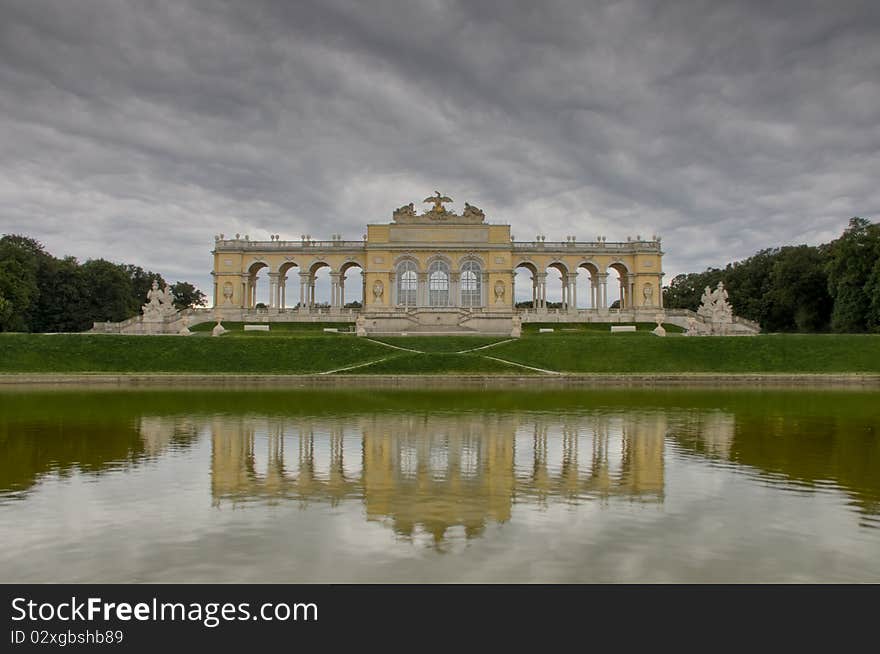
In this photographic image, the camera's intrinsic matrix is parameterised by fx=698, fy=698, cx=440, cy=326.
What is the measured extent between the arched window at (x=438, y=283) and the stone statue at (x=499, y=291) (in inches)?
209

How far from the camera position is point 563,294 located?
7912 centimetres

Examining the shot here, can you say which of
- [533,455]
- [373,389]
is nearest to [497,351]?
[373,389]

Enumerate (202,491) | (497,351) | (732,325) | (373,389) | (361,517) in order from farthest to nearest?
(732,325), (497,351), (373,389), (202,491), (361,517)

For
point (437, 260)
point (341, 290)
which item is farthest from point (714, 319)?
point (341, 290)

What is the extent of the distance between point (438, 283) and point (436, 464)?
2507 inches

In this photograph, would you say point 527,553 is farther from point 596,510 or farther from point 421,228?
point 421,228

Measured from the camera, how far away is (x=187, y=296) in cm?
10875

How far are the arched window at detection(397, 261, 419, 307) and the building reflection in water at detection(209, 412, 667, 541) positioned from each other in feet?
186

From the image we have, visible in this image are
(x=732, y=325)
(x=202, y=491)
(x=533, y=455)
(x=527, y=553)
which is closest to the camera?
(x=527, y=553)

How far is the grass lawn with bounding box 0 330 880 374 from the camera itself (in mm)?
39844

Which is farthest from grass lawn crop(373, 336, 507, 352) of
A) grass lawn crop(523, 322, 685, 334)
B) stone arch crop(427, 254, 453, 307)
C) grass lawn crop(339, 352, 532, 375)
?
stone arch crop(427, 254, 453, 307)

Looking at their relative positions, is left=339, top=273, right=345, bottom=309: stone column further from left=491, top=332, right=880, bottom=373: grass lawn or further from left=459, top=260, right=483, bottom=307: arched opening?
left=491, top=332, right=880, bottom=373: grass lawn

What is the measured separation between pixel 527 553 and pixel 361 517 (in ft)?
8.07
